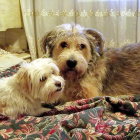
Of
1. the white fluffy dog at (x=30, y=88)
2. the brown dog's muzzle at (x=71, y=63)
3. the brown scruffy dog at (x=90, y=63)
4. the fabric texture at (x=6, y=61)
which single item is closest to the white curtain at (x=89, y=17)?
the fabric texture at (x=6, y=61)

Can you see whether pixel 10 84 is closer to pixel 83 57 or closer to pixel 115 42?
pixel 83 57

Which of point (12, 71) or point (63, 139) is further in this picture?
point (12, 71)

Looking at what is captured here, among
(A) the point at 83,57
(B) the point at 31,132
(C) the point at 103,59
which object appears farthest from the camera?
(C) the point at 103,59

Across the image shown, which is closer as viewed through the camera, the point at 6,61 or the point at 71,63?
the point at 71,63

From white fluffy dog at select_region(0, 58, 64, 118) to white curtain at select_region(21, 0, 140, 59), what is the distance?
983 millimetres

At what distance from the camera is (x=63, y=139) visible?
1.28 meters

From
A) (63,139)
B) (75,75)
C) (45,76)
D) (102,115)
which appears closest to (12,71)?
(75,75)

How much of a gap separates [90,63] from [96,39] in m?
0.22

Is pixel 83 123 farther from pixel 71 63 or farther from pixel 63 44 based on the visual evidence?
pixel 63 44

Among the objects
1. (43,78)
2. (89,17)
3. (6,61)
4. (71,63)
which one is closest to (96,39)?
(71,63)

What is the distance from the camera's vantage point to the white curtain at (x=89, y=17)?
2.73 meters

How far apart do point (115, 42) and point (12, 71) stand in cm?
121

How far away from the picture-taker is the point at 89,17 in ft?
9.37

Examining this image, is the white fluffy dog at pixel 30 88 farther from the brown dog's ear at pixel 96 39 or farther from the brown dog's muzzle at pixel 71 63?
the brown dog's ear at pixel 96 39
